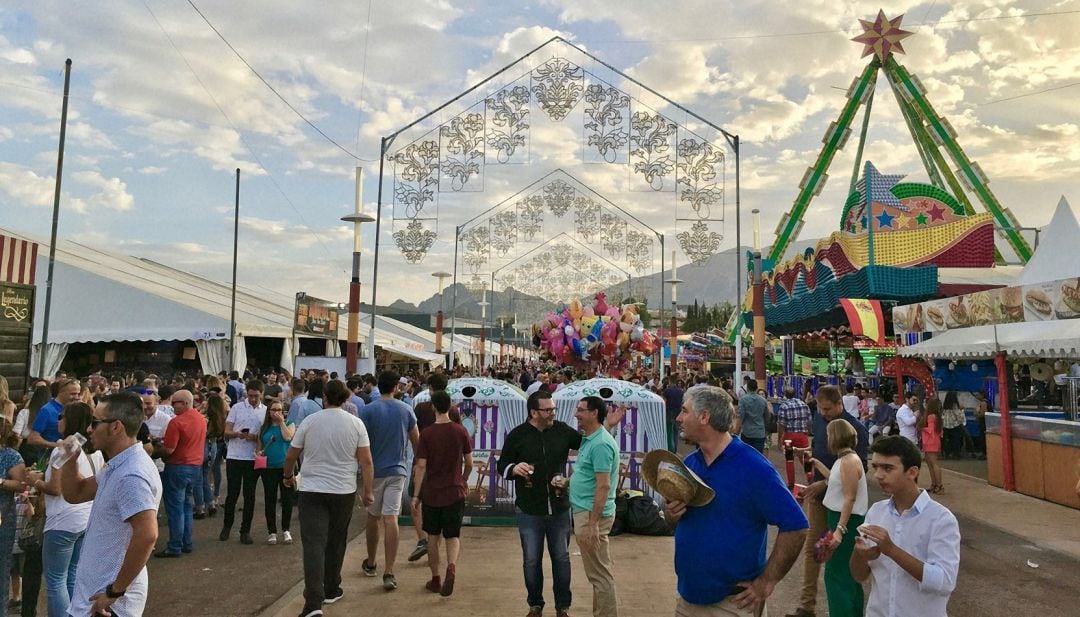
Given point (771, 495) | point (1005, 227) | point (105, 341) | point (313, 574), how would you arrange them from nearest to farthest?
1. point (771, 495)
2. point (313, 574)
3. point (105, 341)
4. point (1005, 227)

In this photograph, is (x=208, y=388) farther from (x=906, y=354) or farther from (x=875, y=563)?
(x=906, y=354)

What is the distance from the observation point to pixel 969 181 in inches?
1139

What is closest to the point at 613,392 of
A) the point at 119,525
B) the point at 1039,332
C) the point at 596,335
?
the point at 119,525

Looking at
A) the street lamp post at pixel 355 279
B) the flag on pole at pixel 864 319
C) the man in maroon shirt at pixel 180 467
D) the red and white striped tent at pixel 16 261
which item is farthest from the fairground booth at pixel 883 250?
the red and white striped tent at pixel 16 261

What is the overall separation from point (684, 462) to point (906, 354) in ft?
49.0

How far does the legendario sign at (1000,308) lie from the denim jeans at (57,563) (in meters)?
15.6

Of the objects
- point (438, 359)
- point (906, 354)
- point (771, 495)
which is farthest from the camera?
point (438, 359)

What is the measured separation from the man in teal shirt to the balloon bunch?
723 inches

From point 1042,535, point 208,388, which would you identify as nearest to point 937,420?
point 1042,535

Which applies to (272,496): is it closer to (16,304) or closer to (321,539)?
(321,539)

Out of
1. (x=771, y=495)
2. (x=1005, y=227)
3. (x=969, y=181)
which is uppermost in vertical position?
(x=969, y=181)

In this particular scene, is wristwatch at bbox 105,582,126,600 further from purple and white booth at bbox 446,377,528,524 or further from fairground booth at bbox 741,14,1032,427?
fairground booth at bbox 741,14,1032,427

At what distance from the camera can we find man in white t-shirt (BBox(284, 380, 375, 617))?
5.25 metres

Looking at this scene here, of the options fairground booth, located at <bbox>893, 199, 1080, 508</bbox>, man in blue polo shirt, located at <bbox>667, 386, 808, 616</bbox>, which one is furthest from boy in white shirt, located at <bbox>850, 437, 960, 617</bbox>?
fairground booth, located at <bbox>893, 199, 1080, 508</bbox>
